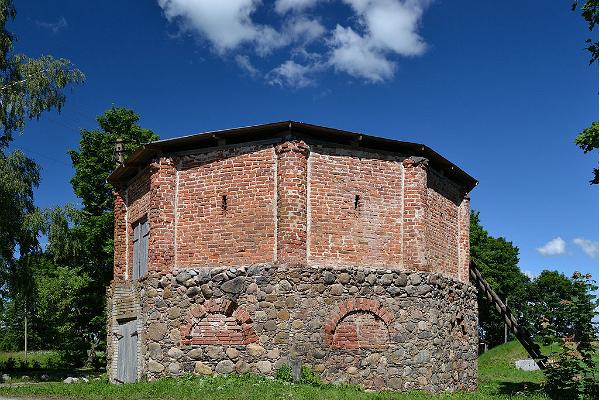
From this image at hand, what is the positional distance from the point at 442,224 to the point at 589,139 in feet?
21.8

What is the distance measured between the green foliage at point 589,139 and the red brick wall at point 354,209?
5.39 metres

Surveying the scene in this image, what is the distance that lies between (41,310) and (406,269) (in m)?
18.3

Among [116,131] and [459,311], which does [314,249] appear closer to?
[459,311]

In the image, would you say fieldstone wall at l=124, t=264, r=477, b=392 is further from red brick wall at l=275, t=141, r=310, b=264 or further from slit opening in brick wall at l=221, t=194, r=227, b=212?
slit opening in brick wall at l=221, t=194, r=227, b=212

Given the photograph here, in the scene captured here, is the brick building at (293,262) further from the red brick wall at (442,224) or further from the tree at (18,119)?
the tree at (18,119)

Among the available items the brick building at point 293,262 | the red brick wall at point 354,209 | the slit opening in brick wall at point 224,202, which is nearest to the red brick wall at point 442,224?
the brick building at point 293,262

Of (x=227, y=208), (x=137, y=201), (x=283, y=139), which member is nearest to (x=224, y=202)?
(x=227, y=208)

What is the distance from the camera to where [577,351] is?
13.0 m

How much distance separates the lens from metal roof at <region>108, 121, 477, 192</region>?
14.4m

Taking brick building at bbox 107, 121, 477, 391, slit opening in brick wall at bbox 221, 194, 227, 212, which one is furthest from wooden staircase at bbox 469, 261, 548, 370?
slit opening in brick wall at bbox 221, 194, 227, 212

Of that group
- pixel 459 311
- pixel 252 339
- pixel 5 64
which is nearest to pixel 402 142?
pixel 459 311

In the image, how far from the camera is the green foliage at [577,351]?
42.4ft

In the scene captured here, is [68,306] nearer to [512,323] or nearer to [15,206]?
[15,206]

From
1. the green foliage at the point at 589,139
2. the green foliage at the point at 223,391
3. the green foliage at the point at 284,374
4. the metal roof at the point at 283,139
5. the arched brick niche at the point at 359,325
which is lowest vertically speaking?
the green foliage at the point at 223,391
